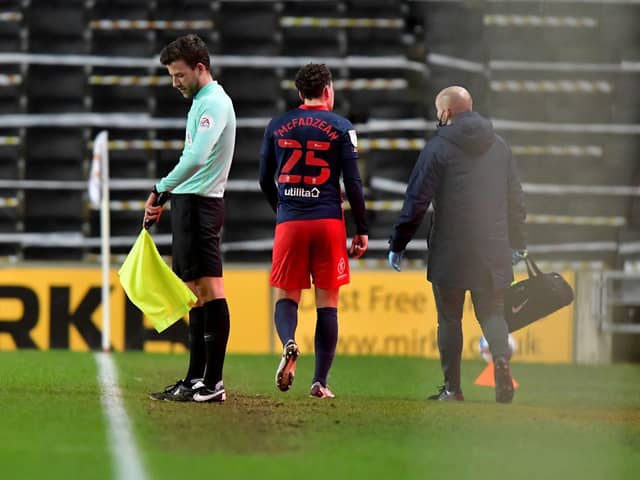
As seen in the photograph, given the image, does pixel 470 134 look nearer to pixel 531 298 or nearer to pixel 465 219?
pixel 465 219

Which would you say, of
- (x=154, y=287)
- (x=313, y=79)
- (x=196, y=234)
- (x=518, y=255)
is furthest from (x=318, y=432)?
(x=518, y=255)

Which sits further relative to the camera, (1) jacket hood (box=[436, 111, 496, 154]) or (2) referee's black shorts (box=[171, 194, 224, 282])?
(1) jacket hood (box=[436, 111, 496, 154])

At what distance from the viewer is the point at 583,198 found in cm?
415

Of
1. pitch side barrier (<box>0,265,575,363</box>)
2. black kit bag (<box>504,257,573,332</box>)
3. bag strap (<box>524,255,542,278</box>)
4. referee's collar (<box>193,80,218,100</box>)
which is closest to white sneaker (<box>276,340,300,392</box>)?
referee's collar (<box>193,80,218,100</box>)

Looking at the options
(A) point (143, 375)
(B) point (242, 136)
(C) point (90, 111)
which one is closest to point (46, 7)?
(C) point (90, 111)

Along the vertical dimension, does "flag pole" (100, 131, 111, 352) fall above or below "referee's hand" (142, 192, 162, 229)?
below

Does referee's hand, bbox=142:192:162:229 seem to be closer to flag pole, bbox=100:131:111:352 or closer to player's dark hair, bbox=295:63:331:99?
player's dark hair, bbox=295:63:331:99

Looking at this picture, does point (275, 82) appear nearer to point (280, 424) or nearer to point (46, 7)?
point (46, 7)

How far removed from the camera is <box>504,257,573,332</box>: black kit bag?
8375 mm

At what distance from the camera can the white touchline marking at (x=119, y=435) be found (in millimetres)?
4805


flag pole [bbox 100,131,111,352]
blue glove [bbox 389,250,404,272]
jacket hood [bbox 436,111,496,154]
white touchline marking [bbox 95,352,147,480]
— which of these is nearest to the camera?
white touchline marking [bbox 95,352,147,480]

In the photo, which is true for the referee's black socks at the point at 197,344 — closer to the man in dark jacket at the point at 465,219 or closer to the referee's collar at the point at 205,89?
the referee's collar at the point at 205,89

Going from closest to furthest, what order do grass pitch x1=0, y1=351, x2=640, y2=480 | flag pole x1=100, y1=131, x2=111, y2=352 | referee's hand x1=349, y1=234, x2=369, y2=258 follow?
grass pitch x1=0, y1=351, x2=640, y2=480
referee's hand x1=349, y1=234, x2=369, y2=258
flag pole x1=100, y1=131, x2=111, y2=352

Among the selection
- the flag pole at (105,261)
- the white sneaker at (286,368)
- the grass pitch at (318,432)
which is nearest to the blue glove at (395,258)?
the grass pitch at (318,432)
